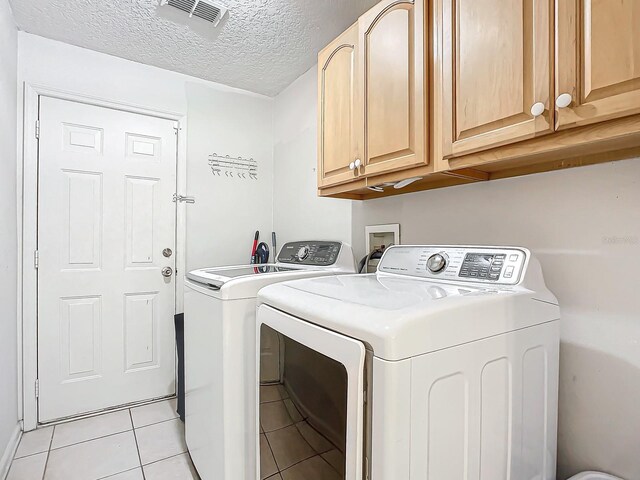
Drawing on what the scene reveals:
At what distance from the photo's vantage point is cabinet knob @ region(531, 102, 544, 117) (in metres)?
0.85

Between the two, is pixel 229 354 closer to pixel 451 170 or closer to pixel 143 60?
pixel 451 170

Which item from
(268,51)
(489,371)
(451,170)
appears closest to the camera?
(489,371)

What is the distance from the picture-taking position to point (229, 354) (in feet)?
4.23

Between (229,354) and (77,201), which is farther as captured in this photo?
(77,201)

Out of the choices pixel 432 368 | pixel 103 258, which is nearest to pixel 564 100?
pixel 432 368

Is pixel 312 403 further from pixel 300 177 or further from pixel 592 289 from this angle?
pixel 300 177

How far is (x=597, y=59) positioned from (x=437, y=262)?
73cm

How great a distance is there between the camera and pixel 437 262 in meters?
1.26

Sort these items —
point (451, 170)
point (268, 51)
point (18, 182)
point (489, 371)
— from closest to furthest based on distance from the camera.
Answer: point (489, 371) < point (451, 170) < point (18, 182) < point (268, 51)

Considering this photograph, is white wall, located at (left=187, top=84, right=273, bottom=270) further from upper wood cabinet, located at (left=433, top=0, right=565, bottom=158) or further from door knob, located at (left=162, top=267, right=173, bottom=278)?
upper wood cabinet, located at (left=433, top=0, right=565, bottom=158)

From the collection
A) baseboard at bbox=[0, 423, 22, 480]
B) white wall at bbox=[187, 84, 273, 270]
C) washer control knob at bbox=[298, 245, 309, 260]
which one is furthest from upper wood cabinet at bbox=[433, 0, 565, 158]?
baseboard at bbox=[0, 423, 22, 480]

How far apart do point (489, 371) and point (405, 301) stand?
27 cm

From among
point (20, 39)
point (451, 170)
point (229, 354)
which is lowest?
point (229, 354)

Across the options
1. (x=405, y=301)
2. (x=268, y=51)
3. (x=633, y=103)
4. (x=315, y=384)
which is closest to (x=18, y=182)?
Answer: (x=268, y=51)
